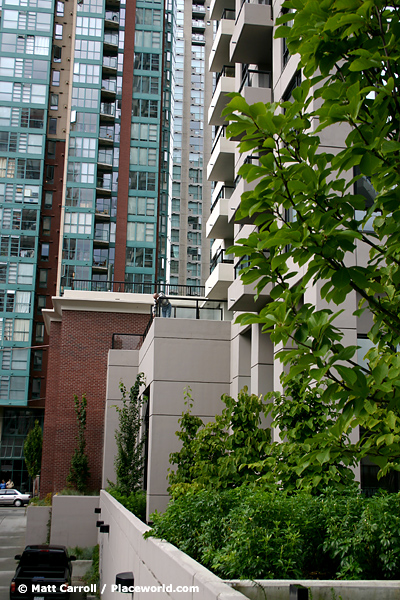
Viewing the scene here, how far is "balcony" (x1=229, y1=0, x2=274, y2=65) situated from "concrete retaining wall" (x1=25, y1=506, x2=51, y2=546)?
2044 cm

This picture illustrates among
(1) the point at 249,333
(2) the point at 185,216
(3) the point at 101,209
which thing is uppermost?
(2) the point at 185,216

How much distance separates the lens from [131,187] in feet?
224

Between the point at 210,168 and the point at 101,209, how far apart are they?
44.0 m

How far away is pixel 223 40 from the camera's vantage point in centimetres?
2269

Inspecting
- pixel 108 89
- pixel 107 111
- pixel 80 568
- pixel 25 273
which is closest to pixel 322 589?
pixel 80 568

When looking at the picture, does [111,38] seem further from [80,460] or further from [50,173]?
[80,460]

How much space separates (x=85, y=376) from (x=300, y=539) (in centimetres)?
2640

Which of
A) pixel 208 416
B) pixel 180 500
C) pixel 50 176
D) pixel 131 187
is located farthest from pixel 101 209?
pixel 180 500

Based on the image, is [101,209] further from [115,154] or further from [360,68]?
[360,68]

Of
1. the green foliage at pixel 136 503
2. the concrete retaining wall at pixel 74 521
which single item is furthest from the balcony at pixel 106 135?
the green foliage at pixel 136 503

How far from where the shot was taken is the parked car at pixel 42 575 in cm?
1585

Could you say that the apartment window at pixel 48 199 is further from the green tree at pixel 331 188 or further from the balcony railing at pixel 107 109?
the green tree at pixel 331 188

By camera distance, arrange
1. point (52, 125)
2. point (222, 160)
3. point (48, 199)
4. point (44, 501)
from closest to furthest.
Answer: point (222, 160)
point (44, 501)
point (48, 199)
point (52, 125)

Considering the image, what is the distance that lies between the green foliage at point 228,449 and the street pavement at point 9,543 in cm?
933
